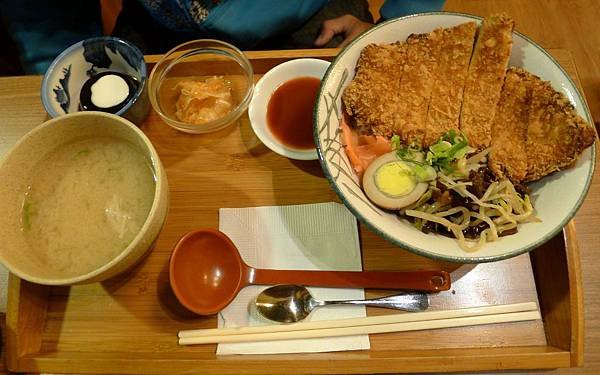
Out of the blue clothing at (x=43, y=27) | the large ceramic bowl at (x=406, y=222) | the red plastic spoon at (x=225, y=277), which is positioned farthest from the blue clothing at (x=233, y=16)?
the red plastic spoon at (x=225, y=277)

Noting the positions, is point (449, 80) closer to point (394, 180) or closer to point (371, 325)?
point (394, 180)

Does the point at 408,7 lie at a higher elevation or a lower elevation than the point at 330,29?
higher

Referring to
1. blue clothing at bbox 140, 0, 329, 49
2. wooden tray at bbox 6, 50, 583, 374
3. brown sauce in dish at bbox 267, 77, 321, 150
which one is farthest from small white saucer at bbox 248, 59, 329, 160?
blue clothing at bbox 140, 0, 329, 49

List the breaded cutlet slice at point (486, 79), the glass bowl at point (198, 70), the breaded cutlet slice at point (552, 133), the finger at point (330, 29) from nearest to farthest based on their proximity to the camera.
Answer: the breaded cutlet slice at point (552, 133), the breaded cutlet slice at point (486, 79), the glass bowl at point (198, 70), the finger at point (330, 29)

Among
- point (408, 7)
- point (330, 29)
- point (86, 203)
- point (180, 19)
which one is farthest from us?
point (330, 29)

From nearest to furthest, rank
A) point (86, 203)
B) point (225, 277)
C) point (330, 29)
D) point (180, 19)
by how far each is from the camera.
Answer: point (86, 203) < point (225, 277) < point (180, 19) < point (330, 29)

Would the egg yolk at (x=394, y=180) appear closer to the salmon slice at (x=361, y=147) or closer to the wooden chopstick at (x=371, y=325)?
the salmon slice at (x=361, y=147)

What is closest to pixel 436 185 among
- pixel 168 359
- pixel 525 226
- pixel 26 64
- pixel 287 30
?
pixel 525 226

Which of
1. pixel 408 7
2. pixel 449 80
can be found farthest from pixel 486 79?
pixel 408 7
